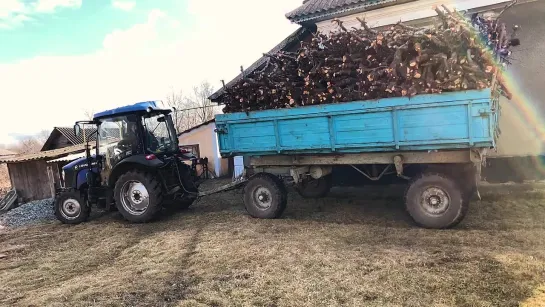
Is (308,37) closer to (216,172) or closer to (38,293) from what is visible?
(216,172)

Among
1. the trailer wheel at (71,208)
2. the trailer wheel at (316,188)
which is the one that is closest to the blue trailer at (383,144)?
the trailer wheel at (316,188)

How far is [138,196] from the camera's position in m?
7.98

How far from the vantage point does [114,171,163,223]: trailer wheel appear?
768cm

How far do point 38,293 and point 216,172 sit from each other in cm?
1243

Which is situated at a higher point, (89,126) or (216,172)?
(89,126)

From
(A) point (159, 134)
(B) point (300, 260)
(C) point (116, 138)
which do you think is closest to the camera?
(B) point (300, 260)

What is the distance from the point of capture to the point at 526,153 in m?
8.09

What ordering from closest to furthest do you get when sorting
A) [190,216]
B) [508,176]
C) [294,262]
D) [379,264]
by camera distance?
[379,264] → [294,262] → [508,176] → [190,216]

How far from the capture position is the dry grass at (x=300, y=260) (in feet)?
12.6

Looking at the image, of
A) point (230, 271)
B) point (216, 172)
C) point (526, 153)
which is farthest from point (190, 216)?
point (216, 172)

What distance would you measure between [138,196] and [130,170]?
21.7 inches

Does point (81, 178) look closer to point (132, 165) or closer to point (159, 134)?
point (132, 165)

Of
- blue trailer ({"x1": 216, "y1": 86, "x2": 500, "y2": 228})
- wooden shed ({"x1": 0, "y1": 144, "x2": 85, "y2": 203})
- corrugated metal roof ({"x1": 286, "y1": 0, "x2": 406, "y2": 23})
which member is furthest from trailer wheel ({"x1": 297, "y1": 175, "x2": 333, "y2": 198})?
wooden shed ({"x1": 0, "y1": 144, "x2": 85, "y2": 203})

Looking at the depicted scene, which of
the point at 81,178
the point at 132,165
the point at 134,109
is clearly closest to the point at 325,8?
the point at 134,109
